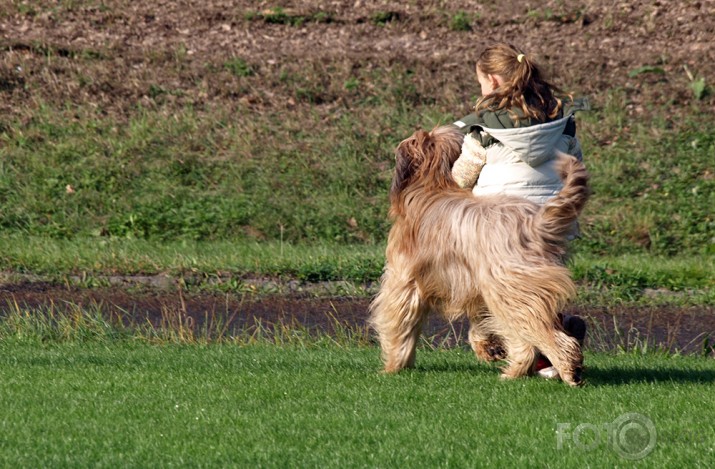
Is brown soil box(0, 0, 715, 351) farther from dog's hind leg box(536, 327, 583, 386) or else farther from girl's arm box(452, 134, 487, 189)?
dog's hind leg box(536, 327, 583, 386)

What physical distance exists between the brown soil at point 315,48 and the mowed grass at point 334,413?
30.0 feet

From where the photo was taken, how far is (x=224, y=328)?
9281mm

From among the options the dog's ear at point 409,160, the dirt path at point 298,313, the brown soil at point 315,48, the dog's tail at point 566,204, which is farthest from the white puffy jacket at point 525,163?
the brown soil at point 315,48

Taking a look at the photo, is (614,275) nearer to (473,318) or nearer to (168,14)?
(473,318)

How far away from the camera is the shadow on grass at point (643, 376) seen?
22.4ft

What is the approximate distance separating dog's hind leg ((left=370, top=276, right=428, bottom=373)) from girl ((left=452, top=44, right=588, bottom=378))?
74cm

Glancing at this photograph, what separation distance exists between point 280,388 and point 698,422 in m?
2.28

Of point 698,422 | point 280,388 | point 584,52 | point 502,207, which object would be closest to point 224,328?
point 280,388

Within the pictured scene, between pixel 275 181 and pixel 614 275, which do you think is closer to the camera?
pixel 614 275

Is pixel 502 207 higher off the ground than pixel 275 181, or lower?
higher

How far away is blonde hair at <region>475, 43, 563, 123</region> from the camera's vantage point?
656 cm

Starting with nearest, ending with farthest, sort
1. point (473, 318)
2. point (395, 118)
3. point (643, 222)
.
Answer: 1. point (473, 318)
2. point (643, 222)
3. point (395, 118)

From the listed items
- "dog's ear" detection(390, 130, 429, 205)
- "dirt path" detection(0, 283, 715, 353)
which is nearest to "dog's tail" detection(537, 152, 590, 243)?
"dog's ear" detection(390, 130, 429, 205)

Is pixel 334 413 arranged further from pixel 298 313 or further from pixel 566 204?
pixel 298 313
